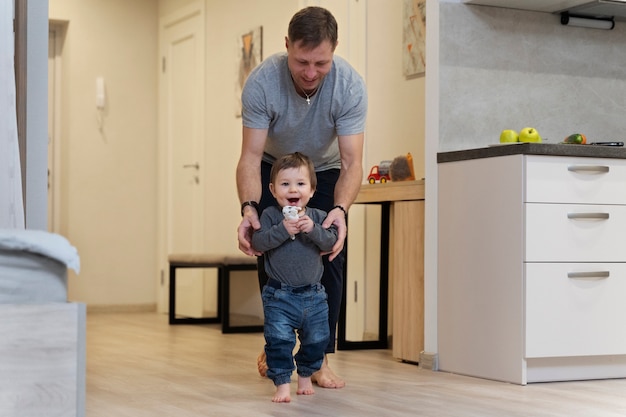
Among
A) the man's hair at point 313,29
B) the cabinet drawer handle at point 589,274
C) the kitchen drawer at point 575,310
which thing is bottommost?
the kitchen drawer at point 575,310

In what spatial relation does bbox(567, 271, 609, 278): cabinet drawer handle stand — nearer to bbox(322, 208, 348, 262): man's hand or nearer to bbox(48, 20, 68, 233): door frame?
bbox(322, 208, 348, 262): man's hand

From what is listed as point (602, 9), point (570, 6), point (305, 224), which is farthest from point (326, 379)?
point (602, 9)

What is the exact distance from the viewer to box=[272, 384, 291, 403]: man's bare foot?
3.08 meters

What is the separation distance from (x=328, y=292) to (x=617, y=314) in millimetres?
1047

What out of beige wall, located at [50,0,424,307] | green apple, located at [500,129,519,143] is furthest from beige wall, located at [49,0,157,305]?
green apple, located at [500,129,519,143]

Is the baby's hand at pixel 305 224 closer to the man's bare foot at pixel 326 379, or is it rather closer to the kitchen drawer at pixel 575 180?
the man's bare foot at pixel 326 379

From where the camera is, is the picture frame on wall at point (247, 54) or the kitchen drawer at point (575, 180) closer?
the kitchen drawer at point (575, 180)

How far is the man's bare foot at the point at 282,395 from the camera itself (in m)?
3.08

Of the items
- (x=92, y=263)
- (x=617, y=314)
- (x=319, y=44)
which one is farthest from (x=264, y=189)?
(x=92, y=263)

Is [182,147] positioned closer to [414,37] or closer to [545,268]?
[414,37]

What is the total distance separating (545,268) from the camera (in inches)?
142

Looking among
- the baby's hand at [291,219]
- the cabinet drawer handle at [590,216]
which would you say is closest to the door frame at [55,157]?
the cabinet drawer handle at [590,216]

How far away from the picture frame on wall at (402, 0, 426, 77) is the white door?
2312 mm

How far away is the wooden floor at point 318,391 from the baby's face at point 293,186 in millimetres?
596
